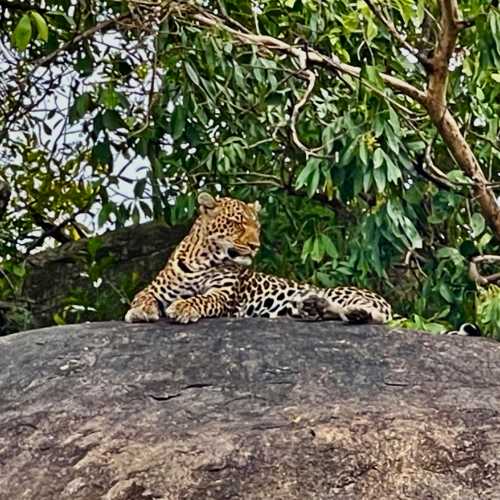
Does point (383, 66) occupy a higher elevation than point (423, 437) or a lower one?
higher

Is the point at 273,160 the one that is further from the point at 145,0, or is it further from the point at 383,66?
the point at 145,0

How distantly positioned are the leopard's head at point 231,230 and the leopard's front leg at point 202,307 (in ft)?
0.85

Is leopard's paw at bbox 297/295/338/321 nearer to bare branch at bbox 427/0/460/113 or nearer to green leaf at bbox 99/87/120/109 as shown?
bare branch at bbox 427/0/460/113

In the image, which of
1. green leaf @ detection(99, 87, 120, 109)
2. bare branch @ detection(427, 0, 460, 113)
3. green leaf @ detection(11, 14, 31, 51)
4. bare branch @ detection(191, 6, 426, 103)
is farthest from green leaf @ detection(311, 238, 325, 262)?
green leaf @ detection(11, 14, 31, 51)

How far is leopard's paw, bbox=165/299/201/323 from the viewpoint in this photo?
23.4 feet

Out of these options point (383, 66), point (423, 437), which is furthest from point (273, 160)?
point (423, 437)

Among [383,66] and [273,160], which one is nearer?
[383,66]

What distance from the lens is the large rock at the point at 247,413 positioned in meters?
5.43

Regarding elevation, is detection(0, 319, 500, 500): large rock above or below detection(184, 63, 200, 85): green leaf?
below

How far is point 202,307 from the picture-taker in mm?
7348

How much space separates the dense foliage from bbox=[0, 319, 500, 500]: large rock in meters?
1.20

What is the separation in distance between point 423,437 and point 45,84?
4849 millimetres

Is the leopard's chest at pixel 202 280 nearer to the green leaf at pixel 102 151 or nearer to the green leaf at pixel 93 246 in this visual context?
the green leaf at pixel 102 151

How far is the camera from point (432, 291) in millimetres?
8438
